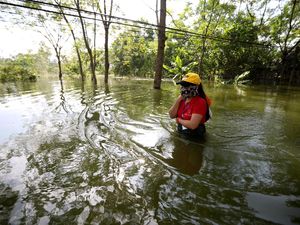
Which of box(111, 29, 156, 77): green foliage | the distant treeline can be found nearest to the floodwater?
the distant treeline

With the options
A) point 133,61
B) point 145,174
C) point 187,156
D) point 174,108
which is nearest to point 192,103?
point 174,108

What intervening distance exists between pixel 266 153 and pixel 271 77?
23075mm

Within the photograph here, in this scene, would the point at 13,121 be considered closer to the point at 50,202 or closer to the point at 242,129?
the point at 50,202

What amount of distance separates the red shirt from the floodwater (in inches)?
24.1

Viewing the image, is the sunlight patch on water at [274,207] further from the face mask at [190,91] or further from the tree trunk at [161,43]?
the tree trunk at [161,43]

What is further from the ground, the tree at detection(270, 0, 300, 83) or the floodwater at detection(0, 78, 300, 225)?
the tree at detection(270, 0, 300, 83)

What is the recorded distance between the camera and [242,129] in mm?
5719

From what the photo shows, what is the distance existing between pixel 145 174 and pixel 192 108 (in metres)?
1.61

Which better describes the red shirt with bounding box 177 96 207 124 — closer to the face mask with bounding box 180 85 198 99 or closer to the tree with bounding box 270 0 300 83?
the face mask with bounding box 180 85 198 99

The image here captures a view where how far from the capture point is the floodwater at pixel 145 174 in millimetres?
2352

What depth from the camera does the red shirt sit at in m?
4.04

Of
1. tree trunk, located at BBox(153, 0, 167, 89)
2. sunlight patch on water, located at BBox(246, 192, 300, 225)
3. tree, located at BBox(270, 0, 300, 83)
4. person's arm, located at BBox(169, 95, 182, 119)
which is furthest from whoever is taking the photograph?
tree, located at BBox(270, 0, 300, 83)

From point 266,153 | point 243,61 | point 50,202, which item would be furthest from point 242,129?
point 243,61

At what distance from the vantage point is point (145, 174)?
125 inches
